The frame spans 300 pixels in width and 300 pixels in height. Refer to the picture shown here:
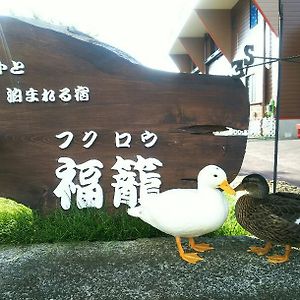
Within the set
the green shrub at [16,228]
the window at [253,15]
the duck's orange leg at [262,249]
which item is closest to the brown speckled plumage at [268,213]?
the duck's orange leg at [262,249]

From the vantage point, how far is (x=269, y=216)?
2107mm

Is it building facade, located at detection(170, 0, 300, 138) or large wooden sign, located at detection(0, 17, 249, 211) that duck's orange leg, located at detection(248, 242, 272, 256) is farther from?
building facade, located at detection(170, 0, 300, 138)

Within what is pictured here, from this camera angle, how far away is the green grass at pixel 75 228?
8.36ft

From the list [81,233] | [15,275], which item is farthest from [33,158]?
[15,275]

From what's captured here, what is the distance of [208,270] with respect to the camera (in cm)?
202

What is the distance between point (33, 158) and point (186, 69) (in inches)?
1117

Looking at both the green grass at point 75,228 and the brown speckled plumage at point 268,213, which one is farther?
the green grass at point 75,228

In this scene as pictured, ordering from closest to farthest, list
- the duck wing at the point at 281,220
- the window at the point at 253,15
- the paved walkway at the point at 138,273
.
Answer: the paved walkway at the point at 138,273, the duck wing at the point at 281,220, the window at the point at 253,15

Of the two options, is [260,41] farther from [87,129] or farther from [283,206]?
[283,206]

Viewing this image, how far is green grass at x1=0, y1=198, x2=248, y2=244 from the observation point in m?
2.55

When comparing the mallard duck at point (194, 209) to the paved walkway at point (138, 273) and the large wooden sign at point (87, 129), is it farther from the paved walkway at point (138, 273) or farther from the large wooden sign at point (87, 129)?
the large wooden sign at point (87, 129)

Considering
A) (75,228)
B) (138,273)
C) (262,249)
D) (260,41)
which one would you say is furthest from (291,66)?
(138,273)

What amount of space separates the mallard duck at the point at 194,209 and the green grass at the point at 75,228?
43 cm

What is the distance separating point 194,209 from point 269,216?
386mm
